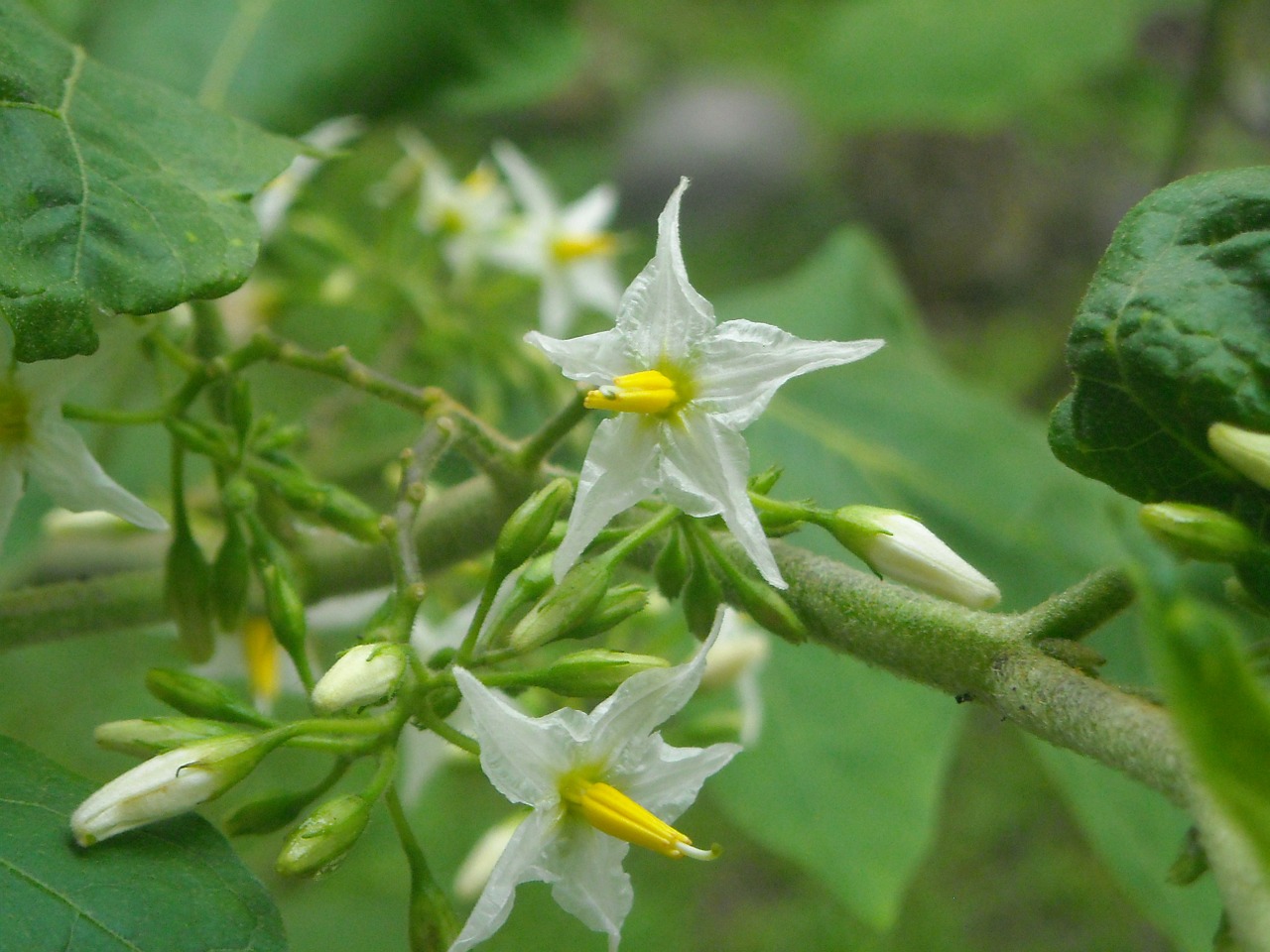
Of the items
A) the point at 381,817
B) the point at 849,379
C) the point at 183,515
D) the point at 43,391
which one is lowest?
the point at 381,817

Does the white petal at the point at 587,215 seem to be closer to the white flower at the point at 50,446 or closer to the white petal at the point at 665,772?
the white flower at the point at 50,446

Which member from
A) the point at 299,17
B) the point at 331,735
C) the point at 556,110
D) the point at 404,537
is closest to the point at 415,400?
the point at 404,537

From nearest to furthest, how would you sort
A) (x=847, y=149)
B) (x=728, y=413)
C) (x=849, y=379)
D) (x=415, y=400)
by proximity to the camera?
1. (x=728, y=413)
2. (x=415, y=400)
3. (x=849, y=379)
4. (x=847, y=149)

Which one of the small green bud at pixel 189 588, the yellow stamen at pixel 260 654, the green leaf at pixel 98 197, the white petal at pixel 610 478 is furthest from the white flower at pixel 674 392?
the yellow stamen at pixel 260 654

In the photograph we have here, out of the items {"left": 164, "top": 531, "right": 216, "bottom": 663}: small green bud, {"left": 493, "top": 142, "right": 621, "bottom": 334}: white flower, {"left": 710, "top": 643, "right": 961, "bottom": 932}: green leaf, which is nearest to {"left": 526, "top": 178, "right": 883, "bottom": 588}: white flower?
{"left": 164, "top": 531, "right": 216, "bottom": 663}: small green bud

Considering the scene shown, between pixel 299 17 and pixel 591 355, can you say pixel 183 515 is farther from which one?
pixel 299 17

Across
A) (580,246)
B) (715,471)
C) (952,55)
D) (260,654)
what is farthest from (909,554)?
(952,55)

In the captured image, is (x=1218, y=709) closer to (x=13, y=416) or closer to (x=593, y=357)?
(x=593, y=357)
